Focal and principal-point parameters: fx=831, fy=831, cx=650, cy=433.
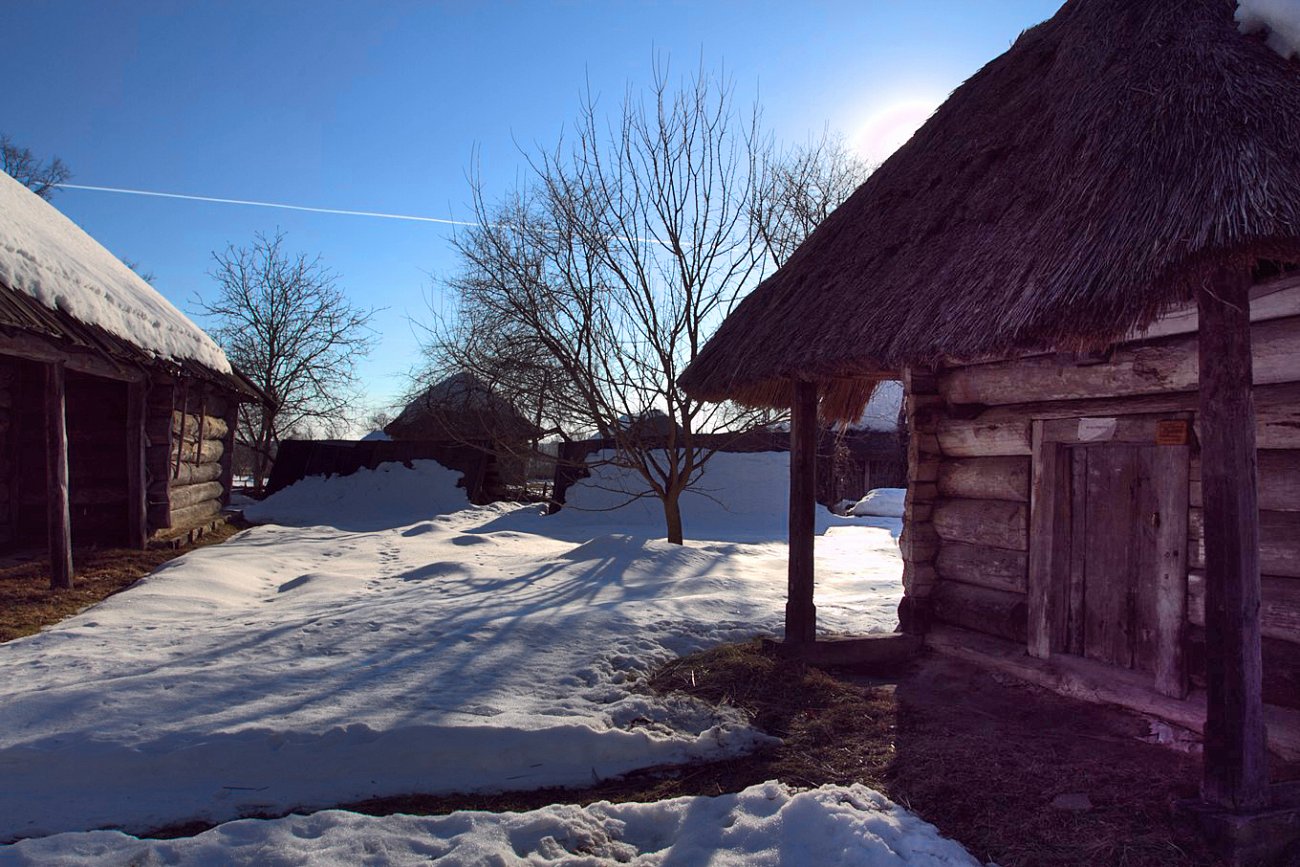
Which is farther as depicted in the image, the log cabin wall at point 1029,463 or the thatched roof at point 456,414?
the thatched roof at point 456,414

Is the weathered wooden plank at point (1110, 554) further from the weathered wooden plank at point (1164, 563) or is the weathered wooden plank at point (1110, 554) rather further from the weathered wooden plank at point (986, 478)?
the weathered wooden plank at point (986, 478)

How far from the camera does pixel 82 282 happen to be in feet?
32.3

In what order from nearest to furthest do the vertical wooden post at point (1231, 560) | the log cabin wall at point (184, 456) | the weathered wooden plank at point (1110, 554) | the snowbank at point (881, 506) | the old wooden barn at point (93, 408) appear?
the vertical wooden post at point (1231, 560) → the weathered wooden plank at point (1110, 554) → the old wooden barn at point (93, 408) → the log cabin wall at point (184, 456) → the snowbank at point (881, 506)

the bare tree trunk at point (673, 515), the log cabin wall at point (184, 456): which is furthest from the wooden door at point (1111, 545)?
the log cabin wall at point (184, 456)

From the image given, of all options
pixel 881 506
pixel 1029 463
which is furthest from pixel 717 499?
pixel 1029 463

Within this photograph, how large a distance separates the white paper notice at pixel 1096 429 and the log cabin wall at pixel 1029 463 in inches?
1.6

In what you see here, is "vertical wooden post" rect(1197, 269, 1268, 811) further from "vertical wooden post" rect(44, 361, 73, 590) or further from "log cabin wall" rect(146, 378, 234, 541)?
"log cabin wall" rect(146, 378, 234, 541)

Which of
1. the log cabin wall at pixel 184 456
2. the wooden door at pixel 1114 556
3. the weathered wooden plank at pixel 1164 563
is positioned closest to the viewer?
the weathered wooden plank at pixel 1164 563

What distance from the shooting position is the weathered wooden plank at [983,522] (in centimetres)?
559

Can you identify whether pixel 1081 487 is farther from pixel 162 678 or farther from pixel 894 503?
pixel 894 503

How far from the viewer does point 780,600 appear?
8.42m

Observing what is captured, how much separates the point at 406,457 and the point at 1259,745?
19.2 meters

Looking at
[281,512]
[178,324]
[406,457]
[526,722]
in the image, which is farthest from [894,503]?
[526,722]

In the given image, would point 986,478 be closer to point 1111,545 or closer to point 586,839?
point 1111,545
